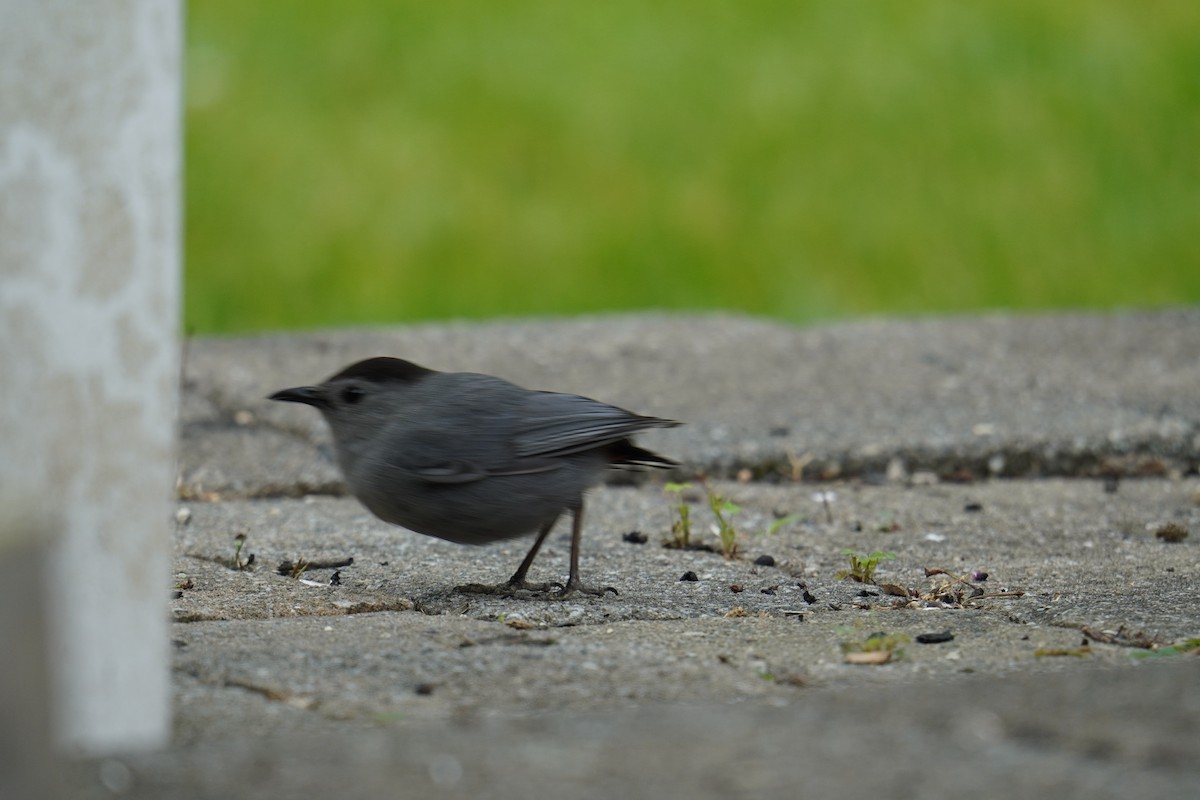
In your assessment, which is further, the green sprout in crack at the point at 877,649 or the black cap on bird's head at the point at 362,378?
the black cap on bird's head at the point at 362,378

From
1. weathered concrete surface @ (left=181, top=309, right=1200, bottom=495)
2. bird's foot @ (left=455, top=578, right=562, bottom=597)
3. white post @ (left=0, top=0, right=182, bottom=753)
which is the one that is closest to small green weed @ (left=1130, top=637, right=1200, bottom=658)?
bird's foot @ (left=455, top=578, right=562, bottom=597)

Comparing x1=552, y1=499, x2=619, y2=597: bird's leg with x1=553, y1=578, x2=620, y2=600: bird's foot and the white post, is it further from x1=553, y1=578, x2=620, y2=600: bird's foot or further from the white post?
the white post

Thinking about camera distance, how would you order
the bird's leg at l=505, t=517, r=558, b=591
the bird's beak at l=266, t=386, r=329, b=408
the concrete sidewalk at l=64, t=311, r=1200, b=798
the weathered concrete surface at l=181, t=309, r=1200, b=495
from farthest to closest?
1. the weathered concrete surface at l=181, t=309, r=1200, b=495
2. the bird's beak at l=266, t=386, r=329, b=408
3. the bird's leg at l=505, t=517, r=558, b=591
4. the concrete sidewalk at l=64, t=311, r=1200, b=798

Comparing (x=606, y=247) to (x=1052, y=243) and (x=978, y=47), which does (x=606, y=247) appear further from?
(x=978, y=47)

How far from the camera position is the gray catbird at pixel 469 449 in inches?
141

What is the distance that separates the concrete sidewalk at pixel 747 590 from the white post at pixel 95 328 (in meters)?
0.19

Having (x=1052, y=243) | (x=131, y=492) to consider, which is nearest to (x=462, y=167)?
(x=1052, y=243)

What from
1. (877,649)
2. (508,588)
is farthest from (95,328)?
(508,588)

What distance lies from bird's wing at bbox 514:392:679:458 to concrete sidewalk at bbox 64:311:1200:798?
32 centimetres

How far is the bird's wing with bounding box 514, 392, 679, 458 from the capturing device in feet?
12.1

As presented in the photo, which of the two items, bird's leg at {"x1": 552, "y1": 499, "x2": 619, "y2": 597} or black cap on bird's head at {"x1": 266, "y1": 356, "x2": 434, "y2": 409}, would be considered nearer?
bird's leg at {"x1": 552, "y1": 499, "x2": 619, "y2": 597}

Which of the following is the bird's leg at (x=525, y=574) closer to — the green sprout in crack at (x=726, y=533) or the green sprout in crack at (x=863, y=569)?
the green sprout in crack at (x=726, y=533)

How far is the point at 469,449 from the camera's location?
3625 millimetres

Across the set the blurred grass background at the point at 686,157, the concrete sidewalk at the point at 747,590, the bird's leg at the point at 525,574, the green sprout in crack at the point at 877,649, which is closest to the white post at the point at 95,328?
the concrete sidewalk at the point at 747,590
